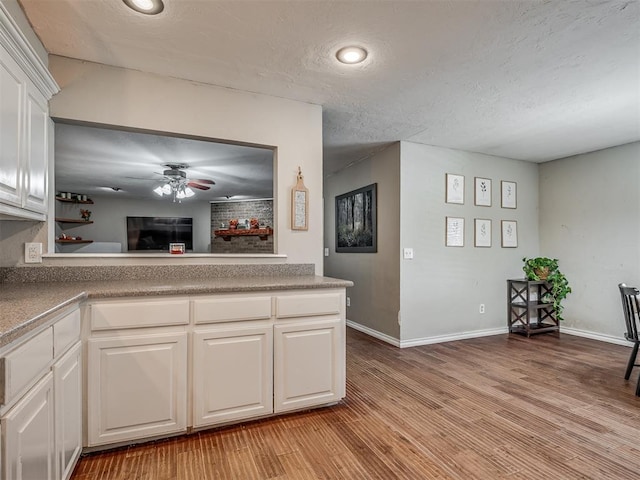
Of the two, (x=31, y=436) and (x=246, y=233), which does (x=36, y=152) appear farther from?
(x=246, y=233)

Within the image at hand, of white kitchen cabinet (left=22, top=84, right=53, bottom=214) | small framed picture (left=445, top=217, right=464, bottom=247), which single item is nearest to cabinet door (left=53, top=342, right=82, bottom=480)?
white kitchen cabinet (left=22, top=84, right=53, bottom=214)

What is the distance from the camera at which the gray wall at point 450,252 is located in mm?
3932

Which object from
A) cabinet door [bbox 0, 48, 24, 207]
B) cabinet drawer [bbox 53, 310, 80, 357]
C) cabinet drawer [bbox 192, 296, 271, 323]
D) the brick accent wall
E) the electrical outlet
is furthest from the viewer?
the brick accent wall

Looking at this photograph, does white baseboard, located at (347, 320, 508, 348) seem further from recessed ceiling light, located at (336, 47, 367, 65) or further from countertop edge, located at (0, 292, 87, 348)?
countertop edge, located at (0, 292, 87, 348)

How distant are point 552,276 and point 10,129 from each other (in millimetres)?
5291

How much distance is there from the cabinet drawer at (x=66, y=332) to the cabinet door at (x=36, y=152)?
2.20ft

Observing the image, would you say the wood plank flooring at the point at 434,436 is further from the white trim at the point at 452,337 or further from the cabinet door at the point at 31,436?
the white trim at the point at 452,337

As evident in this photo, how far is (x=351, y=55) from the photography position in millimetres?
2164

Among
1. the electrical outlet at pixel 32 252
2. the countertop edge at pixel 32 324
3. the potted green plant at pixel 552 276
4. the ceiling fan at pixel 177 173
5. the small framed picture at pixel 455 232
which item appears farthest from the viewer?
the ceiling fan at pixel 177 173

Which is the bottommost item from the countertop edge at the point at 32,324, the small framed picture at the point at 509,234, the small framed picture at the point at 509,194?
the countertop edge at the point at 32,324

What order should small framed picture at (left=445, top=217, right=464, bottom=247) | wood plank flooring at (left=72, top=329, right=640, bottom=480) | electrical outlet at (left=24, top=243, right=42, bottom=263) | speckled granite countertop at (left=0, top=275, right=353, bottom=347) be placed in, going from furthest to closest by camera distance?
small framed picture at (left=445, top=217, right=464, bottom=247), electrical outlet at (left=24, top=243, right=42, bottom=263), wood plank flooring at (left=72, top=329, right=640, bottom=480), speckled granite countertop at (left=0, top=275, right=353, bottom=347)

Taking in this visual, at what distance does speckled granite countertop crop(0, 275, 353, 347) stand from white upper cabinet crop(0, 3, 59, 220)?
39 cm

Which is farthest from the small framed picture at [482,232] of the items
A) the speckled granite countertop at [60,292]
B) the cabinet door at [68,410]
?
the cabinet door at [68,410]

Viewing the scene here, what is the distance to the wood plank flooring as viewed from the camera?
1691mm
